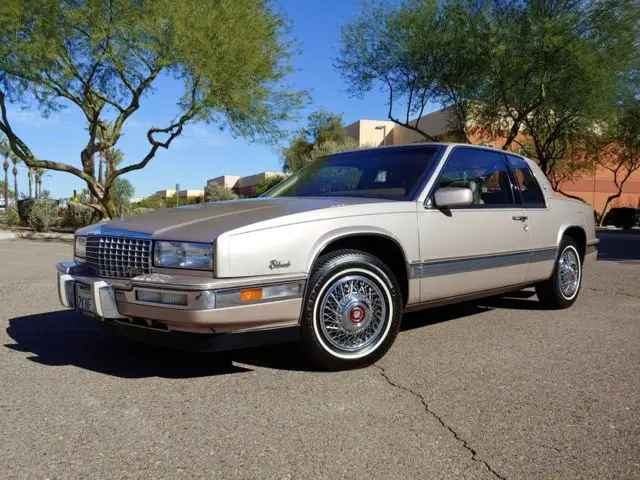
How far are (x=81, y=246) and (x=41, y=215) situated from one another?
18.2 m

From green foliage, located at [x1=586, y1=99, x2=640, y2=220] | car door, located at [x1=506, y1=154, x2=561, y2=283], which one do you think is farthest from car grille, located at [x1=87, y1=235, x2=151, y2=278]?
green foliage, located at [x1=586, y1=99, x2=640, y2=220]

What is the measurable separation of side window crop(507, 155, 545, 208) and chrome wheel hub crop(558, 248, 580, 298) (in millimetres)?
736

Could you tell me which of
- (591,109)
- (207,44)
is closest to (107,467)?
(207,44)

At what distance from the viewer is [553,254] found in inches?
223

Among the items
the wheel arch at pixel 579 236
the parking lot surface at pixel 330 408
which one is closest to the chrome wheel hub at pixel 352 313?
the parking lot surface at pixel 330 408

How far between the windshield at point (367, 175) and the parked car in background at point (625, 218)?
119ft

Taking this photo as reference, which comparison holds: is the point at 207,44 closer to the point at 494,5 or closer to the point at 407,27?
the point at 407,27

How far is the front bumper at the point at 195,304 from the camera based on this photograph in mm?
3250

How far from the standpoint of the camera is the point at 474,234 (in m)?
4.65

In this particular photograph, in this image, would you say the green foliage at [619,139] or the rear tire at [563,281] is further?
the green foliage at [619,139]

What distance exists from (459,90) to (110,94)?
40.4 ft

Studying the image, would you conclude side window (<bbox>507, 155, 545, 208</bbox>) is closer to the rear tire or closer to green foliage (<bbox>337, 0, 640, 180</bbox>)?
the rear tire

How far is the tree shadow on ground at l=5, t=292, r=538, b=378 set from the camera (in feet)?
12.8

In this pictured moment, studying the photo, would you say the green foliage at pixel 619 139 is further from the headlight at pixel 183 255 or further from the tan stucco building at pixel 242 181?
the tan stucco building at pixel 242 181
